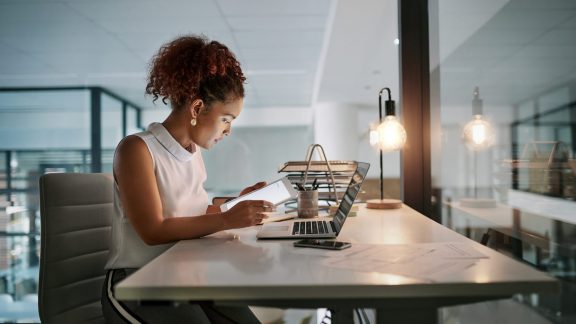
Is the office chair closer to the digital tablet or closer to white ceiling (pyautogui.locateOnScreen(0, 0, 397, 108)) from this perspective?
the digital tablet

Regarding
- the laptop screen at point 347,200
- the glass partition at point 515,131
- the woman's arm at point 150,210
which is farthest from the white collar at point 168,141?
the glass partition at point 515,131

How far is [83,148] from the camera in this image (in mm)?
4562

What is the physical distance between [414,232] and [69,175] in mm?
1028

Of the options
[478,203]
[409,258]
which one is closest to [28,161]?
[478,203]

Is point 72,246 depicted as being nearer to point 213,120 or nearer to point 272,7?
point 213,120

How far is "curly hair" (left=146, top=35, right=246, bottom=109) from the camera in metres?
1.27

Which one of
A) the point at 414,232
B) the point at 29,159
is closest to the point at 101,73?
the point at 29,159

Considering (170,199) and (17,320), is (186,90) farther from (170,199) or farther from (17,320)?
(17,320)

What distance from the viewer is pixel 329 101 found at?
7.21 m

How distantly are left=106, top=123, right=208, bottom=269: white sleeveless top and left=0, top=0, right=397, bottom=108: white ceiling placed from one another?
1346 mm

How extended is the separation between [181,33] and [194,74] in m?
2.85

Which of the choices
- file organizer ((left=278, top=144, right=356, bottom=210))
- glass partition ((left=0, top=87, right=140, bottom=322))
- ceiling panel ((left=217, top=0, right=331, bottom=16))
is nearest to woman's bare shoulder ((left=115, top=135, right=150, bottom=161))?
file organizer ((left=278, top=144, right=356, bottom=210))

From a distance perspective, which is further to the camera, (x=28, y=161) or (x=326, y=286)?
(x=28, y=161)

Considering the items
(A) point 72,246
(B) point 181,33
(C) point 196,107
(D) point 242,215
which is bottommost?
(A) point 72,246
